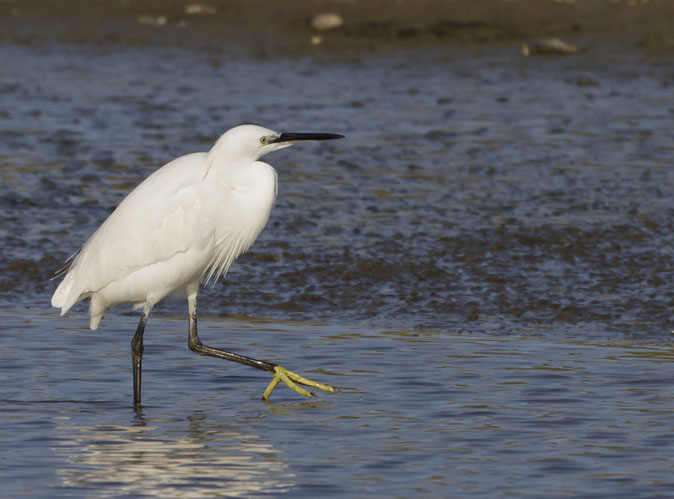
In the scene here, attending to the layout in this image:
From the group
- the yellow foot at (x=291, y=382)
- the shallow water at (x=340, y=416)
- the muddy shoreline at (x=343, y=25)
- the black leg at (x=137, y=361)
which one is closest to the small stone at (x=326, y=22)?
the muddy shoreline at (x=343, y=25)

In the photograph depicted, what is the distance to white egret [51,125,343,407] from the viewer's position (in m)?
6.19

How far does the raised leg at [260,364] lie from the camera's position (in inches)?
252

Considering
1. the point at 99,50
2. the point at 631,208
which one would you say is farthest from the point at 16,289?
the point at 99,50

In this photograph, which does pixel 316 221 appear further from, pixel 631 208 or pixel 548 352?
pixel 548 352

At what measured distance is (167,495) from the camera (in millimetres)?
5004

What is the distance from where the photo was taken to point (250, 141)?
6.17 m

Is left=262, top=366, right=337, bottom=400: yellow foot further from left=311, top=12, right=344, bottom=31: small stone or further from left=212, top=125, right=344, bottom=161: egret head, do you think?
left=311, top=12, right=344, bottom=31: small stone

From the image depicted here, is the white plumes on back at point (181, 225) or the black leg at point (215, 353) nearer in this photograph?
the white plumes on back at point (181, 225)

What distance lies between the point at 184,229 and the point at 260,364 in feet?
2.50

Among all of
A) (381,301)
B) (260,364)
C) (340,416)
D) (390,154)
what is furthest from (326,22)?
(340,416)

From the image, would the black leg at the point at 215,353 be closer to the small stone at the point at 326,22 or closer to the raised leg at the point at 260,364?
the raised leg at the point at 260,364

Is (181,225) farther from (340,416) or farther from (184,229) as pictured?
(340,416)

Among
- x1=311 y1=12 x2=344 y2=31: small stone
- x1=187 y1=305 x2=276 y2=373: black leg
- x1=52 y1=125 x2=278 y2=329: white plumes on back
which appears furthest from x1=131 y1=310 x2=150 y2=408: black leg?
x1=311 y1=12 x2=344 y2=31: small stone

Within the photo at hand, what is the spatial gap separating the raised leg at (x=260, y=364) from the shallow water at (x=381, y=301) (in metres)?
0.11
